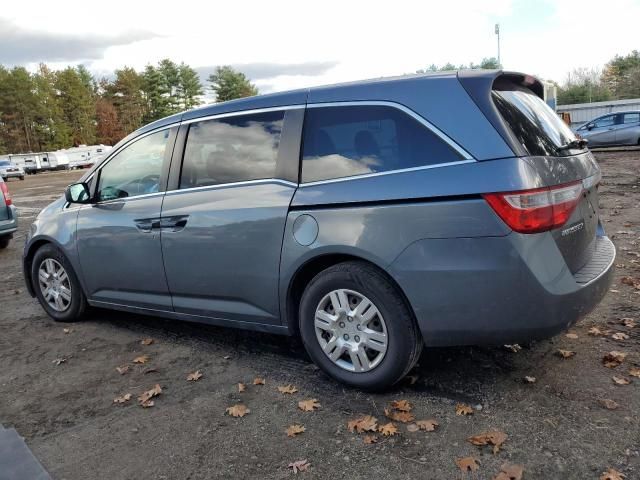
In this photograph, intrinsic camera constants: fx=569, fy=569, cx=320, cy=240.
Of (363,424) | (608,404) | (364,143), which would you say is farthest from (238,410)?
(608,404)

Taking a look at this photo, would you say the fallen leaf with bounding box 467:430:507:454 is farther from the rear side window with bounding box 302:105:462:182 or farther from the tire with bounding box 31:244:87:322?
the tire with bounding box 31:244:87:322

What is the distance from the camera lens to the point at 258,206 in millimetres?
3617

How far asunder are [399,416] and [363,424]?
211 mm

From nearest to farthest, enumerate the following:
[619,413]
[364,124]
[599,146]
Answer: [619,413] → [364,124] → [599,146]

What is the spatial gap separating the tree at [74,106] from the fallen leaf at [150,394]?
297 feet

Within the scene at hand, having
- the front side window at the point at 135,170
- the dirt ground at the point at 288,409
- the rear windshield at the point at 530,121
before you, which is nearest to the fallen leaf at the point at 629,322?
the dirt ground at the point at 288,409

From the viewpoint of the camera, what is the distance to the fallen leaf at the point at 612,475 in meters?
2.45

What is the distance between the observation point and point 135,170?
180 inches

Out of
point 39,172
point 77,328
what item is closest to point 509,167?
point 77,328

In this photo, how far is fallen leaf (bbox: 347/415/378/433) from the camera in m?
2.99

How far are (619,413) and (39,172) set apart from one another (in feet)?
192

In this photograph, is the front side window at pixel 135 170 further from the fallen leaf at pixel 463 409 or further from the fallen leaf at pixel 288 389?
the fallen leaf at pixel 463 409

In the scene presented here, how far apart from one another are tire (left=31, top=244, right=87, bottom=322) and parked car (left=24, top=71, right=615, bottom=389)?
3.38 ft

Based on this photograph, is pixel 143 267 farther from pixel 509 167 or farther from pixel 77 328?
pixel 509 167
